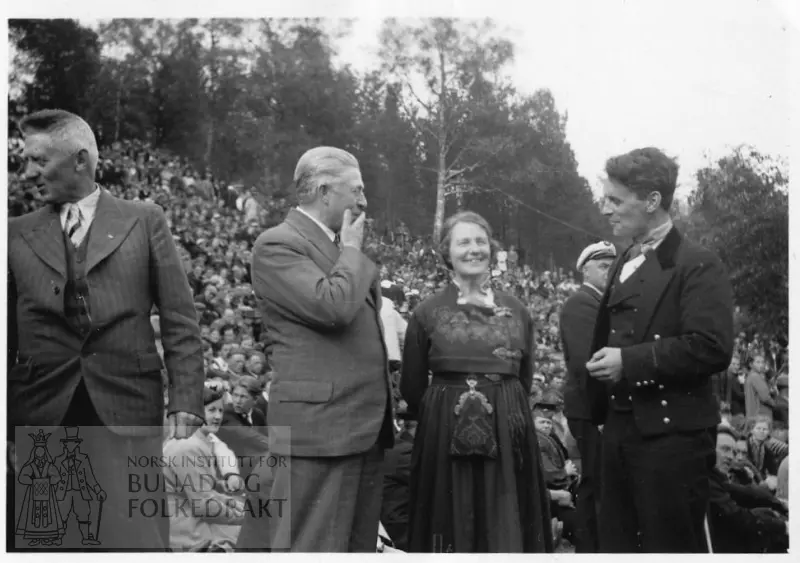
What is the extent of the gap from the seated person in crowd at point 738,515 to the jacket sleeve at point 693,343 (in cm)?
59

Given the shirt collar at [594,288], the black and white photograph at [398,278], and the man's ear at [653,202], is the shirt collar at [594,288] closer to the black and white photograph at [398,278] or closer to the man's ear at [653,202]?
the black and white photograph at [398,278]

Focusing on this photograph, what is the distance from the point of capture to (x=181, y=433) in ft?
13.5

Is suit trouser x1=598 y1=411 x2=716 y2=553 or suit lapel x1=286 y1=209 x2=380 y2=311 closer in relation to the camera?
suit trouser x1=598 y1=411 x2=716 y2=553

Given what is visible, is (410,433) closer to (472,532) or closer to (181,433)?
(472,532)

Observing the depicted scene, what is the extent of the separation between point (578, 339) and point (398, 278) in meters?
0.92

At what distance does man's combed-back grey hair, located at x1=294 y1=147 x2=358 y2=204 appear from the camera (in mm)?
4234

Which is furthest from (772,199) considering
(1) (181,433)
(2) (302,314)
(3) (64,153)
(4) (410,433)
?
(3) (64,153)

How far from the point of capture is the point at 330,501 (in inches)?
157

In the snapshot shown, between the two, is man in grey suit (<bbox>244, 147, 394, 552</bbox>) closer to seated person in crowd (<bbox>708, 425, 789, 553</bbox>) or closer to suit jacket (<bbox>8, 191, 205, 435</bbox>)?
suit jacket (<bbox>8, 191, 205, 435</bbox>)

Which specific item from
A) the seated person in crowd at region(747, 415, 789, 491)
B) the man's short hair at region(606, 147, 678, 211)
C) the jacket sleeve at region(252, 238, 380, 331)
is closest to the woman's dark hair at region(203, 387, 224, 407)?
the jacket sleeve at region(252, 238, 380, 331)

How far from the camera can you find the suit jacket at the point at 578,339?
4516mm

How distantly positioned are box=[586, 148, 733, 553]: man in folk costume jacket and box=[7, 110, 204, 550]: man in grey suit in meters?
1.83

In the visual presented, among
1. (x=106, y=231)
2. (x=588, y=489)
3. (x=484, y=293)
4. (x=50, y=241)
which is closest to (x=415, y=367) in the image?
(x=484, y=293)

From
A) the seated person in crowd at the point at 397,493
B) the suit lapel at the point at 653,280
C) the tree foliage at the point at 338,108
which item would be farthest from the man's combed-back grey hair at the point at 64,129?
the suit lapel at the point at 653,280
